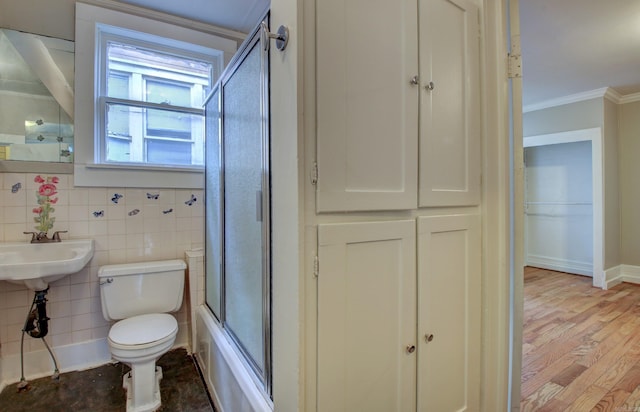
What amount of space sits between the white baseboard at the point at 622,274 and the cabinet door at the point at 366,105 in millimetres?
4309

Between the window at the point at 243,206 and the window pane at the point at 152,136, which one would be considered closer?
the window at the point at 243,206

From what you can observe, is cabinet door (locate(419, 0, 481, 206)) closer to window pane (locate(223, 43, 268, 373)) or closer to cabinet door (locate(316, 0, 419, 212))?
cabinet door (locate(316, 0, 419, 212))

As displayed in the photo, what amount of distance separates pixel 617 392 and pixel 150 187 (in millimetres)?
3153

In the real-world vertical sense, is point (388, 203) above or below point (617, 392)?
above

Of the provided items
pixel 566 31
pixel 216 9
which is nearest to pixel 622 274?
pixel 566 31

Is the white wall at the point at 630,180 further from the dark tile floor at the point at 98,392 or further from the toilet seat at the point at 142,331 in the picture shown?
the toilet seat at the point at 142,331

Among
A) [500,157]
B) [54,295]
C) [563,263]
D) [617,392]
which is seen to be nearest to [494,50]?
[500,157]

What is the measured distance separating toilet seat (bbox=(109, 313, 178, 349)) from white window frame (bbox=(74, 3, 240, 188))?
904 mm

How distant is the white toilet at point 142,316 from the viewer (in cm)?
162

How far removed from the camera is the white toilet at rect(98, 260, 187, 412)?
1622 millimetres

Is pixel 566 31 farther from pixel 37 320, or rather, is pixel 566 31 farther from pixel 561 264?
pixel 37 320

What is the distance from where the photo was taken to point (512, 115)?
1.27 m

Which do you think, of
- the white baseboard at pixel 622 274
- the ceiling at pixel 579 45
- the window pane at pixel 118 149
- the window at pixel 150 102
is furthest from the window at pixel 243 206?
the white baseboard at pixel 622 274

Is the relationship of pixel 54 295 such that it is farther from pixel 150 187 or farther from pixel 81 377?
pixel 150 187
